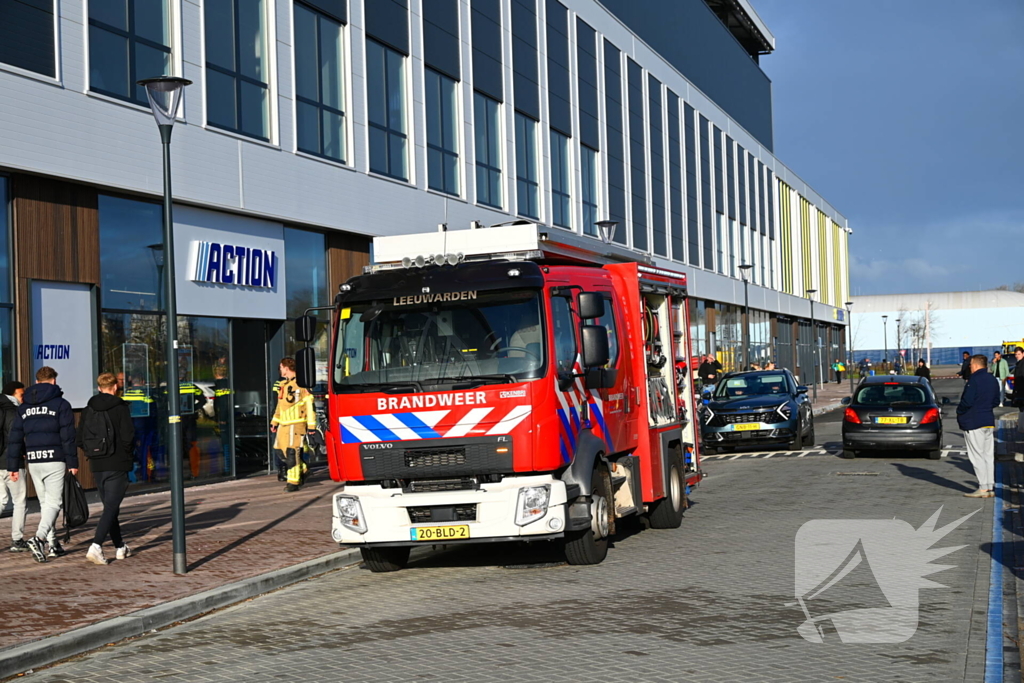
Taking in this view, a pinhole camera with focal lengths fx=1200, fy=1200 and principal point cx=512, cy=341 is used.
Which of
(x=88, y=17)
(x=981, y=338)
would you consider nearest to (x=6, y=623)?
(x=88, y=17)

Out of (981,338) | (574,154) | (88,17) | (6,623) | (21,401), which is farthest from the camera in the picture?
(981,338)

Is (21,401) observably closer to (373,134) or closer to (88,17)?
(88,17)

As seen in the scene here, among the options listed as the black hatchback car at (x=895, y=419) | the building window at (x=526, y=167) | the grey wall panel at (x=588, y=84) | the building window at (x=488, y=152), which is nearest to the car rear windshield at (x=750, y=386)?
the black hatchback car at (x=895, y=419)

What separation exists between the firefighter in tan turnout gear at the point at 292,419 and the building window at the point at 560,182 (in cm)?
Result: 1683

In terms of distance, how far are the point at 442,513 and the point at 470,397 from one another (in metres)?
1.01

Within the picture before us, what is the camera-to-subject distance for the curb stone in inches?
297

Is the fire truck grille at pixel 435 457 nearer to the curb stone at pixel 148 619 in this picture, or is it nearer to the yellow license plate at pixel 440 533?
the yellow license plate at pixel 440 533

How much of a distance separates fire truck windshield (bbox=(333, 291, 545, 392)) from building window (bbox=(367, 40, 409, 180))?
45.7ft

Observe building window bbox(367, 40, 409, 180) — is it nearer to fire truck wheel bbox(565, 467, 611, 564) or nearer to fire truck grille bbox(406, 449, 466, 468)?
fire truck wheel bbox(565, 467, 611, 564)

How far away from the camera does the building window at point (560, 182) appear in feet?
111

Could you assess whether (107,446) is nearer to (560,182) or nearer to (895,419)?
(895,419)

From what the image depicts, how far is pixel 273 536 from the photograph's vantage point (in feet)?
42.9

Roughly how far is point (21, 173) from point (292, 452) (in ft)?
17.7

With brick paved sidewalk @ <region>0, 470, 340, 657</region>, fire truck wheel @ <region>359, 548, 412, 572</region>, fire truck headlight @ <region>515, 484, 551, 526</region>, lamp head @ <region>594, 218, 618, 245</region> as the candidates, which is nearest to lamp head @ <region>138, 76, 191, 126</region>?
brick paved sidewalk @ <region>0, 470, 340, 657</region>
